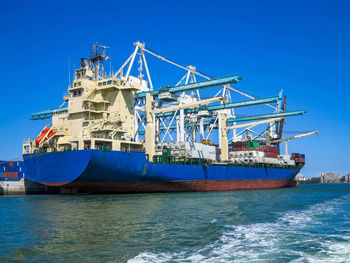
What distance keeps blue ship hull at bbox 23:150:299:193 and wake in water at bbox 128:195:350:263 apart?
53.7ft

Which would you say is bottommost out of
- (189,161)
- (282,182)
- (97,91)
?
(282,182)

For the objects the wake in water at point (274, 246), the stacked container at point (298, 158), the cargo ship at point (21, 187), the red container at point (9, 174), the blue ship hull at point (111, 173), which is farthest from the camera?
the stacked container at point (298, 158)

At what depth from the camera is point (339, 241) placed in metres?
10.3

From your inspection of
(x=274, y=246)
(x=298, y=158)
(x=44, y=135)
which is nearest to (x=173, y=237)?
(x=274, y=246)

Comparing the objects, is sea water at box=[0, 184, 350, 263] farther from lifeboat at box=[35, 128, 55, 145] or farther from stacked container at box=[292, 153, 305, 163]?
stacked container at box=[292, 153, 305, 163]

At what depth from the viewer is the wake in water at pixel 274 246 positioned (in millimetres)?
8547

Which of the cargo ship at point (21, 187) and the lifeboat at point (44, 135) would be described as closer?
the lifeboat at point (44, 135)

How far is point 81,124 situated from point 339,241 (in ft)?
84.2

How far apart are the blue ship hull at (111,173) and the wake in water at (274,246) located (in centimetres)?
1636

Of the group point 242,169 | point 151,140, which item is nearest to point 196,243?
point 151,140

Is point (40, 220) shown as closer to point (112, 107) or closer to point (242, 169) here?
point (112, 107)

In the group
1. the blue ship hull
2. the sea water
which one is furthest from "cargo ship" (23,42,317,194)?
the sea water

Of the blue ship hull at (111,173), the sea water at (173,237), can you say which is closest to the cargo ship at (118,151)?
the blue ship hull at (111,173)

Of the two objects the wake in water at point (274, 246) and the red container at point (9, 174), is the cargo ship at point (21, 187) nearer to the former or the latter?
the red container at point (9, 174)
